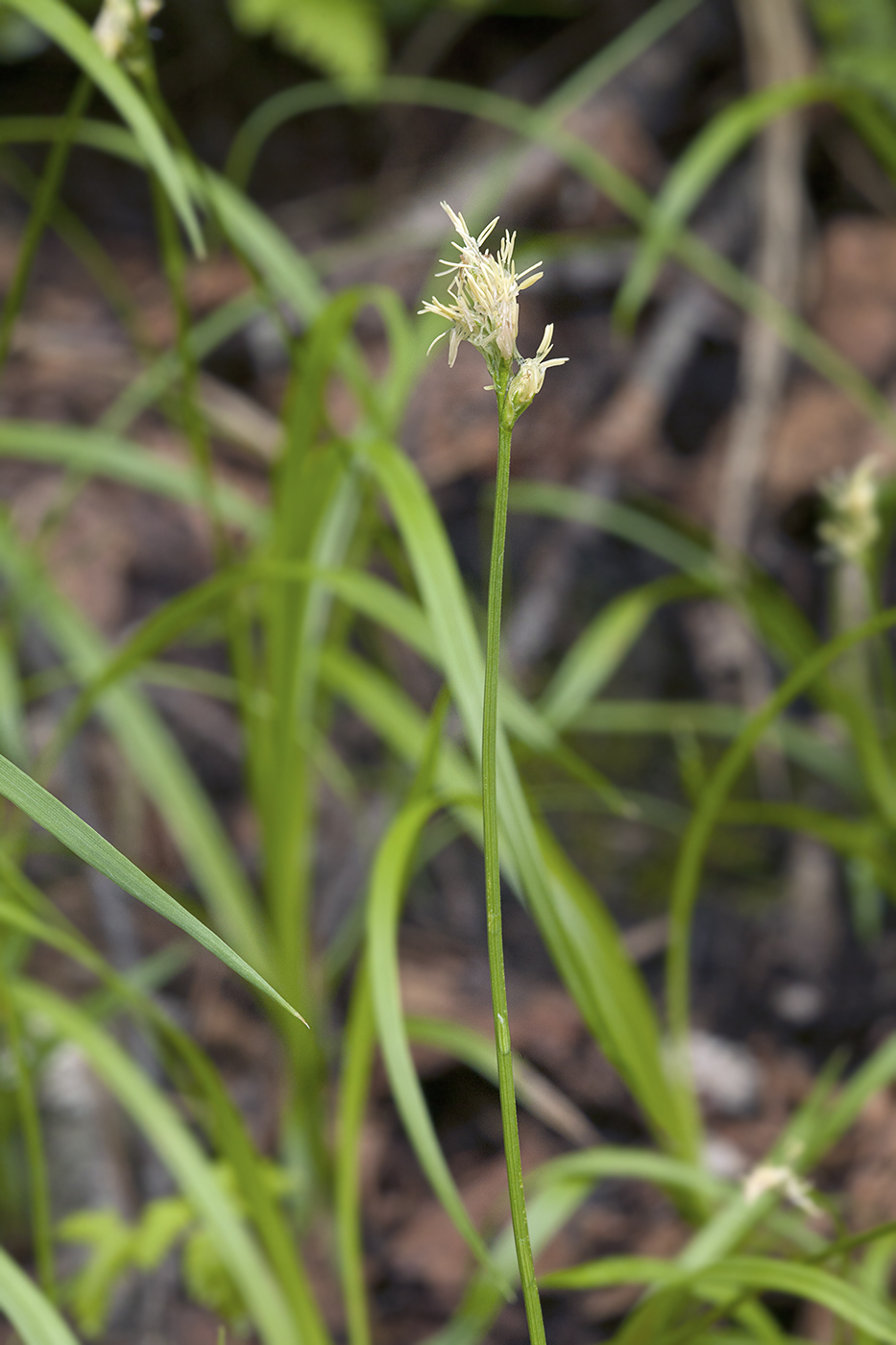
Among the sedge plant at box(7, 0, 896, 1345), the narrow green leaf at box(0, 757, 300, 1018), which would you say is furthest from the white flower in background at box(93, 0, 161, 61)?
the narrow green leaf at box(0, 757, 300, 1018)

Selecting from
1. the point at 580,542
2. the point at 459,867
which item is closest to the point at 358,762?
the point at 459,867

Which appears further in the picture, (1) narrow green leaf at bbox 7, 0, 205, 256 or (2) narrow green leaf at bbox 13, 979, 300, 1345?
(2) narrow green leaf at bbox 13, 979, 300, 1345

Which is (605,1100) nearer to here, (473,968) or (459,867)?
(473,968)

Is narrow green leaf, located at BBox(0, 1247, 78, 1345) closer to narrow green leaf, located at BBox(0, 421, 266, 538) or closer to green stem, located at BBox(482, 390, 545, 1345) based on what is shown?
green stem, located at BBox(482, 390, 545, 1345)

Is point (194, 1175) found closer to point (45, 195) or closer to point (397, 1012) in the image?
point (397, 1012)

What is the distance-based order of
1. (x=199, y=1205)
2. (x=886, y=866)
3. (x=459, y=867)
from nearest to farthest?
1. (x=199, y=1205)
2. (x=886, y=866)
3. (x=459, y=867)

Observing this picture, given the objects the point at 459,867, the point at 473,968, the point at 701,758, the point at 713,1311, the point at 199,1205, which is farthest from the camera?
the point at 701,758
